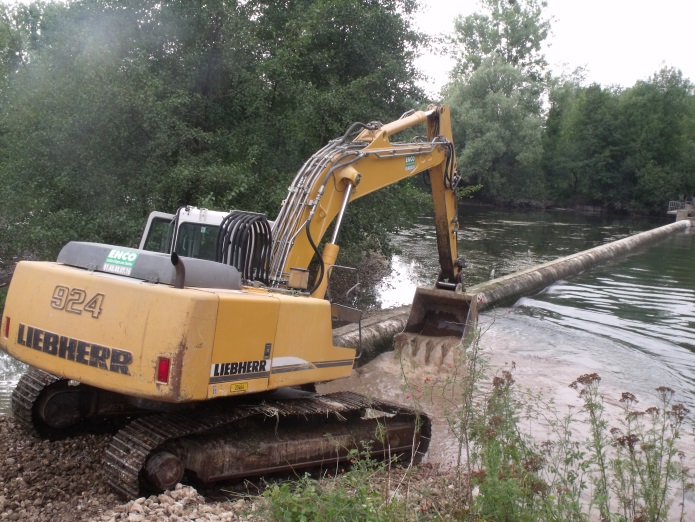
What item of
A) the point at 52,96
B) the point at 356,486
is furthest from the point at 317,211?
the point at 52,96

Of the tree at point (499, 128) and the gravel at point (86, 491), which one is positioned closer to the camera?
the gravel at point (86, 491)

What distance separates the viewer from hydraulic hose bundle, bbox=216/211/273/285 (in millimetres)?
5883

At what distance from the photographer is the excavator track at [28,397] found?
223 inches

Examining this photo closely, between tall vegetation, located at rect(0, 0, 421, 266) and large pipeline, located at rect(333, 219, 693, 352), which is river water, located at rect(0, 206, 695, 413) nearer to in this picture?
large pipeline, located at rect(333, 219, 693, 352)

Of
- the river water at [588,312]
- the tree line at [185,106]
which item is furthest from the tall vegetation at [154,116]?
the river water at [588,312]

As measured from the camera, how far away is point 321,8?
13164mm

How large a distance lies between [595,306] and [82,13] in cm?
1169

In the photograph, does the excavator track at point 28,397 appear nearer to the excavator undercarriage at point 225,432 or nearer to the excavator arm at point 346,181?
the excavator undercarriage at point 225,432

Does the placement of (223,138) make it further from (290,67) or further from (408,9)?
(408,9)

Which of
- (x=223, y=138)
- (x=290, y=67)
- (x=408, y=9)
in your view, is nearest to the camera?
(x=223, y=138)

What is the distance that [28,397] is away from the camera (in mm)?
5680

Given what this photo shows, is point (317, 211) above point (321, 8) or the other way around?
the other way around

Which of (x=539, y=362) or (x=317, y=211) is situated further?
(x=539, y=362)

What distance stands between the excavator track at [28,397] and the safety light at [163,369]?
5.68ft
